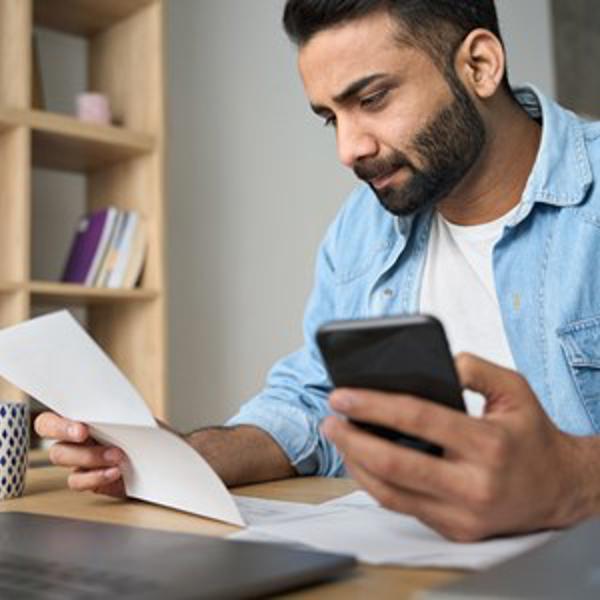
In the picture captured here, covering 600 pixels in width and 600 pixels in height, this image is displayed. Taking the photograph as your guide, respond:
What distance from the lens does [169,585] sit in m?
0.47

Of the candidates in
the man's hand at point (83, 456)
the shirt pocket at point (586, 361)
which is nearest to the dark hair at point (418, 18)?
the shirt pocket at point (586, 361)

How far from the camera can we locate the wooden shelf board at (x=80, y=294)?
2102mm

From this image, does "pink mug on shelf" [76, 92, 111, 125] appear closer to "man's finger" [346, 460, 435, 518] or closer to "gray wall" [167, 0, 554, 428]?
"gray wall" [167, 0, 554, 428]

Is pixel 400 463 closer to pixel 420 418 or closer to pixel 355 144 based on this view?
pixel 420 418

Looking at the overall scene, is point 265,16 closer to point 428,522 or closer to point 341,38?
point 341,38

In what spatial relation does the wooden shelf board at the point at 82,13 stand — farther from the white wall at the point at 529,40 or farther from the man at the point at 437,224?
the white wall at the point at 529,40

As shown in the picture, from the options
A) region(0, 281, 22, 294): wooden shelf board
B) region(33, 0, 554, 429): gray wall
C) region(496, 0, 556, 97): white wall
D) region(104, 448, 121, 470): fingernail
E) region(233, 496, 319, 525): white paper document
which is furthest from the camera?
region(496, 0, 556, 97): white wall

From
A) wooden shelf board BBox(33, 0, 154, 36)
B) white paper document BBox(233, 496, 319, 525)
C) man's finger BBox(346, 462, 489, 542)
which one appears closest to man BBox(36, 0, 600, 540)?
white paper document BBox(233, 496, 319, 525)

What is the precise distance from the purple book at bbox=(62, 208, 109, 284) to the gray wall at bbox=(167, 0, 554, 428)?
35 cm

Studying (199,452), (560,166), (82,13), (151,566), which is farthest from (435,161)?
(82,13)

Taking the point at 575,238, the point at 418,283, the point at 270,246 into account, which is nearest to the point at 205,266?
the point at 270,246

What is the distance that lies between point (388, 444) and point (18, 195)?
5.66 feet

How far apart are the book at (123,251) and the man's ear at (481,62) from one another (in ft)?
3.87

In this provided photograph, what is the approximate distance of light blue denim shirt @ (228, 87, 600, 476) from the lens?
1161 mm
